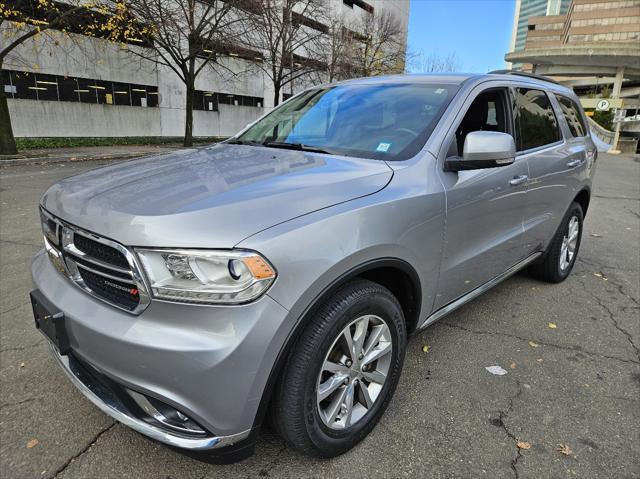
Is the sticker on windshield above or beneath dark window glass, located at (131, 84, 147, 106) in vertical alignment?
beneath

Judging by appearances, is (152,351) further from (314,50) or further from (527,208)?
(314,50)

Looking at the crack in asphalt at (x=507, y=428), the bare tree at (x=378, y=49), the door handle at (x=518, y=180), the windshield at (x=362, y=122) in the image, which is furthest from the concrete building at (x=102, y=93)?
the crack in asphalt at (x=507, y=428)

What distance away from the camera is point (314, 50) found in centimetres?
2664

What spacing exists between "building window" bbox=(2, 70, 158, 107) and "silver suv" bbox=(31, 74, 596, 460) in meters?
19.3

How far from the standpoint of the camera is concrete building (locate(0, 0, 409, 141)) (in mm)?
19078

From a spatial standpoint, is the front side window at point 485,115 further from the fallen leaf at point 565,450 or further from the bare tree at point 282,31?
the bare tree at point 282,31

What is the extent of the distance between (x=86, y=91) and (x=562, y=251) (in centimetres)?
2277

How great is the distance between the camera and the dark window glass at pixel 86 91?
69.3 ft

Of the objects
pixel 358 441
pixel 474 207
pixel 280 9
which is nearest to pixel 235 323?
pixel 358 441

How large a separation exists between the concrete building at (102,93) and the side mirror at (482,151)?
54.5ft

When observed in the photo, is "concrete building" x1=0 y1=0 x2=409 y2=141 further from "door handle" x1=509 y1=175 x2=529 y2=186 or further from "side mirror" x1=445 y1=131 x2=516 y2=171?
"side mirror" x1=445 y1=131 x2=516 y2=171

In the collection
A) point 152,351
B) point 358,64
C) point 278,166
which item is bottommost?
point 152,351

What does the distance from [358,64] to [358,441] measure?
28.4 metres

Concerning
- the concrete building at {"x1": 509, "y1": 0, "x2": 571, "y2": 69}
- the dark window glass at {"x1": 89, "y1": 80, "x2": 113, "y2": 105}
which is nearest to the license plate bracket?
the dark window glass at {"x1": 89, "y1": 80, "x2": 113, "y2": 105}
